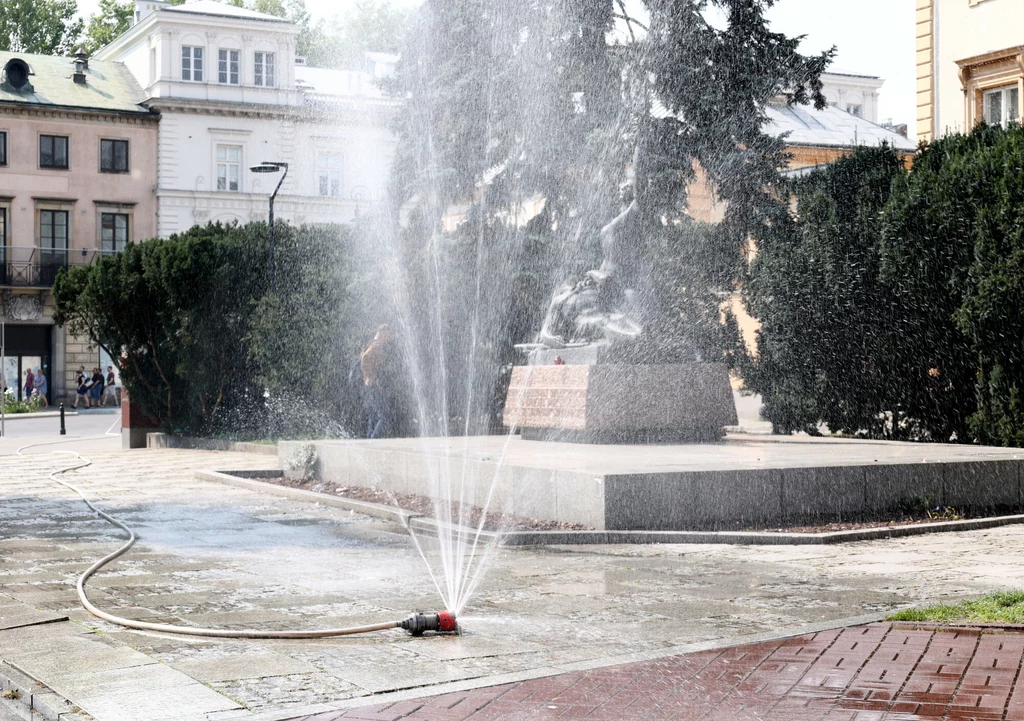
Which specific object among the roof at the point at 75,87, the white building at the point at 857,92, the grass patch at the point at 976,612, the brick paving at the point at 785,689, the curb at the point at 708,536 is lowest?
the curb at the point at 708,536

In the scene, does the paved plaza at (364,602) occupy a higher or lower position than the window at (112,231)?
lower

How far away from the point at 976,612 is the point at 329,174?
53454 mm

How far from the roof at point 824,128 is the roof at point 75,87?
2667 centimetres

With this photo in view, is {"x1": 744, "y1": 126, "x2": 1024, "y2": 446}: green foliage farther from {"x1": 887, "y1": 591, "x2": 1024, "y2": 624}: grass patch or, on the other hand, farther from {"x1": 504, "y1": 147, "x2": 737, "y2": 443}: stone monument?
{"x1": 887, "y1": 591, "x2": 1024, "y2": 624}: grass patch

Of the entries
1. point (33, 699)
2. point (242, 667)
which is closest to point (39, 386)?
point (242, 667)

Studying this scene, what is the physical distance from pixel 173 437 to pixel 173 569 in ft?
58.4

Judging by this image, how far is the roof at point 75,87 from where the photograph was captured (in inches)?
2114

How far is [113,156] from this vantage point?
54.7m

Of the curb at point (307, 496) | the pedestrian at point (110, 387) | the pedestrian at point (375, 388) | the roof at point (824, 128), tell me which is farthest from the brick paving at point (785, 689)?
the pedestrian at point (110, 387)

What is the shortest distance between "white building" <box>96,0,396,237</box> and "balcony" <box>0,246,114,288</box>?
12.3ft

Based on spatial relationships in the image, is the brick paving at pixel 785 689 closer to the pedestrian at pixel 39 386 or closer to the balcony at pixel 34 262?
the pedestrian at pixel 39 386

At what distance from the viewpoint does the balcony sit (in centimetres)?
5238

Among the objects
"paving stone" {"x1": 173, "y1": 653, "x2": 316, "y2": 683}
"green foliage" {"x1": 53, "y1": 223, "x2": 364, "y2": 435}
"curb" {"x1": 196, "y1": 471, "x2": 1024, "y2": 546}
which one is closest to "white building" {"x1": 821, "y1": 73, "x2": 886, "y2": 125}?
"green foliage" {"x1": 53, "y1": 223, "x2": 364, "y2": 435}

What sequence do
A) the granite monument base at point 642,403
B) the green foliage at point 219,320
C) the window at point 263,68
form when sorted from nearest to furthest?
the granite monument base at point 642,403 → the green foliage at point 219,320 → the window at point 263,68
